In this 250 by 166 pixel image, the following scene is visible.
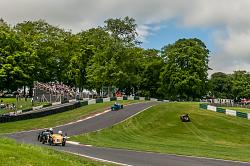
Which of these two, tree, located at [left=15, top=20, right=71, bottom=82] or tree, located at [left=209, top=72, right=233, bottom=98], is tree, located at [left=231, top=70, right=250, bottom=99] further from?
tree, located at [left=15, top=20, right=71, bottom=82]

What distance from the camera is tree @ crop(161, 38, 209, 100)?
107688mm

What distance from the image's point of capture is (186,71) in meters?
110

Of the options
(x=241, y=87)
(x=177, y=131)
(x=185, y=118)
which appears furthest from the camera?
(x=241, y=87)

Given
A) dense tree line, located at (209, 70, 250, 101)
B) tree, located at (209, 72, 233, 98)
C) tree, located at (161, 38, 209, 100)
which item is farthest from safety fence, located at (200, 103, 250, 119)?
tree, located at (209, 72, 233, 98)

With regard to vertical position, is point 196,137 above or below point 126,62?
below

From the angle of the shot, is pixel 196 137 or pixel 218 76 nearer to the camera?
pixel 196 137

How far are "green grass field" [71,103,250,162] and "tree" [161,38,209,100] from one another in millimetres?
49060

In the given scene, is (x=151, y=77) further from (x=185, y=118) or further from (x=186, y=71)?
(x=185, y=118)

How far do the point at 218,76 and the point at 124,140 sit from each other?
151142 mm

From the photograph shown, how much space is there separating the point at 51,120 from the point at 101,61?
4206 cm

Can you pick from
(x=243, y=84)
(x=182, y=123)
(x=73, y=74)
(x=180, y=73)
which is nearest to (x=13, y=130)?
(x=182, y=123)

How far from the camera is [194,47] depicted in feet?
372

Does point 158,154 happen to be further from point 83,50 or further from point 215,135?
point 83,50

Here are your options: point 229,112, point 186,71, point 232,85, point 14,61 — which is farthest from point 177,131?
point 232,85
